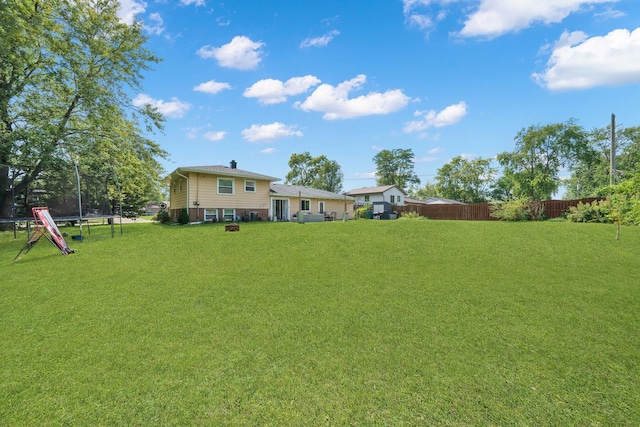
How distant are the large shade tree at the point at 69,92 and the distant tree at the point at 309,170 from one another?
34.6m

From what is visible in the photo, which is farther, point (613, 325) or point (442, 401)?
point (613, 325)

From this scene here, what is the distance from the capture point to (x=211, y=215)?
57.7 ft

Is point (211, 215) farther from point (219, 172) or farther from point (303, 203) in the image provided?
point (303, 203)

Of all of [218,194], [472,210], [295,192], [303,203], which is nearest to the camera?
[218,194]

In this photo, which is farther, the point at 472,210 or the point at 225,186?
the point at 472,210

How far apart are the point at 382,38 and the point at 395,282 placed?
12.3 meters

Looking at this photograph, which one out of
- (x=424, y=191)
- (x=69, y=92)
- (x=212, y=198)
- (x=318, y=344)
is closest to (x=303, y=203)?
(x=212, y=198)

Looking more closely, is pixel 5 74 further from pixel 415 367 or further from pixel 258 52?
pixel 415 367

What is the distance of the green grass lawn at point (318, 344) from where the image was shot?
199 cm

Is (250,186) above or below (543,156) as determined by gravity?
below

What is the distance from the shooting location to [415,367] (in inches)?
97.3

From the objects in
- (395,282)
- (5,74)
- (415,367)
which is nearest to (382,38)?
(395,282)

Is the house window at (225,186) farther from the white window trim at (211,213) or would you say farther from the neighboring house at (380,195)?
the neighboring house at (380,195)

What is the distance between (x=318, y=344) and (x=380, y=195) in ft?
120
